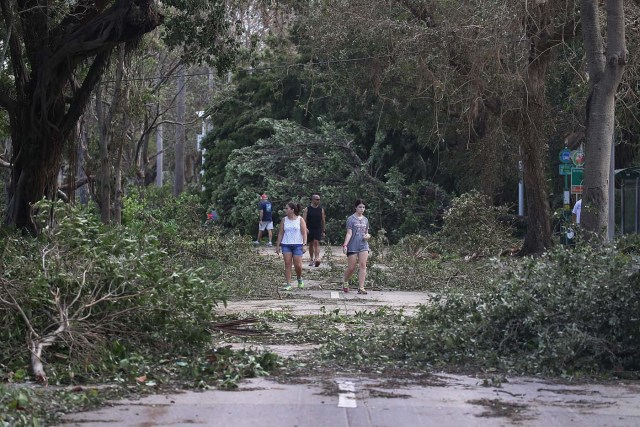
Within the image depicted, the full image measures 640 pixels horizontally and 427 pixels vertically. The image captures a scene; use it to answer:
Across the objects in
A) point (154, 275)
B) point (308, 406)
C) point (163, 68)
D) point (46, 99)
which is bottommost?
point (308, 406)

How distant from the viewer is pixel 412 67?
23312 mm

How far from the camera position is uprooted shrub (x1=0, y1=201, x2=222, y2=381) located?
936 cm

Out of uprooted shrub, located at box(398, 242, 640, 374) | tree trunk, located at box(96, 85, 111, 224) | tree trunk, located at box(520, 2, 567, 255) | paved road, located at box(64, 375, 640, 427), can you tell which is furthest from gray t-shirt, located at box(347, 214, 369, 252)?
paved road, located at box(64, 375, 640, 427)

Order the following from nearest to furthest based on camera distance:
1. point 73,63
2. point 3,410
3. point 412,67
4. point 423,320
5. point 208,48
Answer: point 3,410 < point 423,320 < point 73,63 < point 208,48 < point 412,67

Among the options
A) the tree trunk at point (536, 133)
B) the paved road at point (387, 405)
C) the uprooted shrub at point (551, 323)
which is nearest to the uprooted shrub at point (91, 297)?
the paved road at point (387, 405)

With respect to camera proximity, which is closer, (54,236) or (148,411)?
(148,411)

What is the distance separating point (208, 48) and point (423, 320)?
883cm

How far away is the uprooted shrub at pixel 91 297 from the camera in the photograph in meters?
9.36

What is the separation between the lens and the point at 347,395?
851 centimetres

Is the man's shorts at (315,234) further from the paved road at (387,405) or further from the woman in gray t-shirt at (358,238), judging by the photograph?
the paved road at (387,405)

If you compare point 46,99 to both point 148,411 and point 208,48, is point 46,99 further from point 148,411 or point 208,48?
point 148,411

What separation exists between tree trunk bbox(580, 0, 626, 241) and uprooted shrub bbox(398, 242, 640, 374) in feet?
10.4

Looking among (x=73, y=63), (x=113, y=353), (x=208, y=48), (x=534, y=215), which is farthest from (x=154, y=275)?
(x=534, y=215)

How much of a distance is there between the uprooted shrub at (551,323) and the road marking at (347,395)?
60.3 inches
